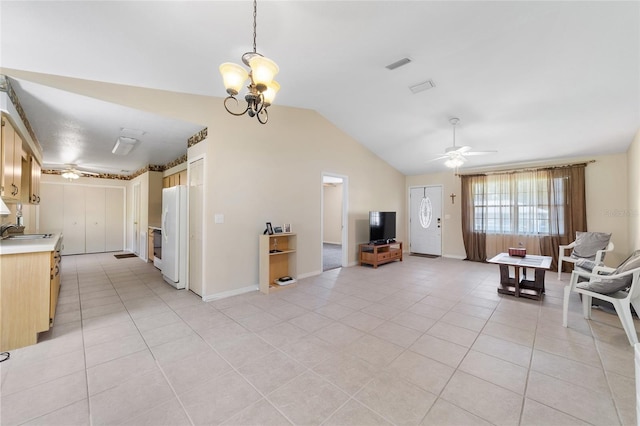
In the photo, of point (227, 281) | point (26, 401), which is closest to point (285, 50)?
point (227, 281)

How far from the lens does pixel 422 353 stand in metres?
2.31

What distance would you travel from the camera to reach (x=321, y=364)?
7.03 feet

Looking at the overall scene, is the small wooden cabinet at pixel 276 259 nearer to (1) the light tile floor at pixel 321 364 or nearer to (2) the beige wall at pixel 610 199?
(1) the light tile floor at pixel 321 364

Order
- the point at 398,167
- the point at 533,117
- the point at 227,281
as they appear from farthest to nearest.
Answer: the point at 398,167, the point at 533,117, the point at 227,281

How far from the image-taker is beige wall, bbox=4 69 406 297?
3428 mm

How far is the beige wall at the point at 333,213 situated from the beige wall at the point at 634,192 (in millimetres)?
7239

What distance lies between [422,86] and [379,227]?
3.42 metres

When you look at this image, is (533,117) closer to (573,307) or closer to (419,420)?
(573,307)

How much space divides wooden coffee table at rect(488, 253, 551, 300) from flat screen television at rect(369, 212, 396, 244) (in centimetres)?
257

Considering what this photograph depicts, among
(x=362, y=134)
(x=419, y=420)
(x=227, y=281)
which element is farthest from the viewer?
(x=362, y=134)

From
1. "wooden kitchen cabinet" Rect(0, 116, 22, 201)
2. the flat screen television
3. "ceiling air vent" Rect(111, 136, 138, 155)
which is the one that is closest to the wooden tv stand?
the flat screen television

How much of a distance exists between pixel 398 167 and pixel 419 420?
21.9ft

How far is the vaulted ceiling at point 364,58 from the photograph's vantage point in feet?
7.23

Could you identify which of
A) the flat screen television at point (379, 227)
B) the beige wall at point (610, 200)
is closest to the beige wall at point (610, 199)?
the beige wall at point (610, 200)
